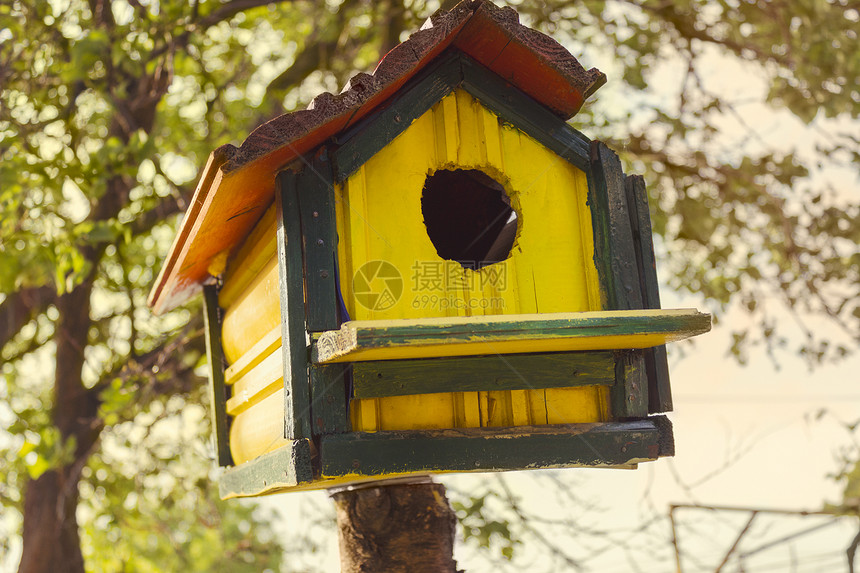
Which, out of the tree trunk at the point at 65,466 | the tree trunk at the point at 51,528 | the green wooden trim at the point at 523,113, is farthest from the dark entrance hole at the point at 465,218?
the tree trunk at the point at 51,528

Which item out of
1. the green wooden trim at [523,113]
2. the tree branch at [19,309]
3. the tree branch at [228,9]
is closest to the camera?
the green wooden trim at [523,113]

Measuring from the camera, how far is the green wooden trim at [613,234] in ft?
7.31

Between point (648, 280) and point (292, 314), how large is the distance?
0.94 m

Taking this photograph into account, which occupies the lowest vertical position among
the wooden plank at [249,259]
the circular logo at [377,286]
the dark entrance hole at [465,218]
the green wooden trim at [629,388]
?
the green wooden trim at [629,388]

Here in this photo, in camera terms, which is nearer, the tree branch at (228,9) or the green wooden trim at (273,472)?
the green wooden trim at (273,472)

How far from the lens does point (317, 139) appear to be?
2098mm

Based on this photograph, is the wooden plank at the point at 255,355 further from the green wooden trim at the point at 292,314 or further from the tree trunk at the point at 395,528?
the tree trunk at the point at 395,528

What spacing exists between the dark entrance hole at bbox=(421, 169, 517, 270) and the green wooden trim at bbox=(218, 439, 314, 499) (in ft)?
3.00

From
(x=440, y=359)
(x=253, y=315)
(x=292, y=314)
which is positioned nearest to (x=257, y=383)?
(x=253, y=315)

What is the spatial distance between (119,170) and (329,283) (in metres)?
1.99

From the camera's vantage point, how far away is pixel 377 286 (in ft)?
6.82

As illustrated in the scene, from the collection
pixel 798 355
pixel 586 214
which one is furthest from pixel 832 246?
pixel 586 214

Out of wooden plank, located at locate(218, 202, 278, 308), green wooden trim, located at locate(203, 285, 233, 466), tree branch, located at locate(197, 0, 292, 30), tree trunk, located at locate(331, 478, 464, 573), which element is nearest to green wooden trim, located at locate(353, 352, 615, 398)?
wooden plank, located at locate(218, 202, 278, 308)

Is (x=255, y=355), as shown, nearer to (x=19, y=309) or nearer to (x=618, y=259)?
(x=618, y=259)
